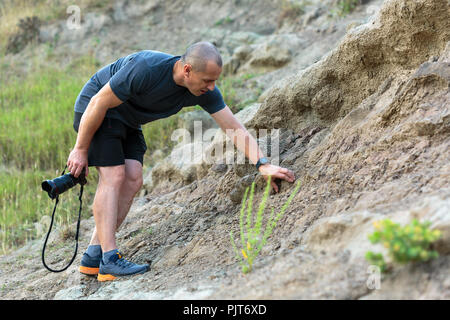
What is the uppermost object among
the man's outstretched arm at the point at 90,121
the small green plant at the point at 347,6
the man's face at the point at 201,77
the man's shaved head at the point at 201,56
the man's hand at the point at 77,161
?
the small green plant at the point at 347,6

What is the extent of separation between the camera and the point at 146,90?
10.4 ft

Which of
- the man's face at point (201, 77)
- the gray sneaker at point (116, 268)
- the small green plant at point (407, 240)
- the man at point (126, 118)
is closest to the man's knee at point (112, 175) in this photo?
the man at point (126, 118)

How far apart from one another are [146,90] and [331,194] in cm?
128

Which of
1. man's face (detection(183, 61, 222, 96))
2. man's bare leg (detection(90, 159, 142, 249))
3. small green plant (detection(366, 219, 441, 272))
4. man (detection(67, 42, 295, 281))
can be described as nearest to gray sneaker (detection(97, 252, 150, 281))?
man (detection(67, 42, 295, 281))

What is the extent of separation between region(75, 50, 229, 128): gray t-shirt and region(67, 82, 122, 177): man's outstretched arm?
6 centimetres

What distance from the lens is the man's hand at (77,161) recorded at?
10.7 ft

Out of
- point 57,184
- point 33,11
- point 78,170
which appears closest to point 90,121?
point 78,170

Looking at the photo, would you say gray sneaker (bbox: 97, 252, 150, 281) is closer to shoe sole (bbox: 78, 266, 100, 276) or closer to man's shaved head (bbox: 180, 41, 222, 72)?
shoe sole (bbox: 78, 266, 100, 276)

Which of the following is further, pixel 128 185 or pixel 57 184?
pixel 128 185

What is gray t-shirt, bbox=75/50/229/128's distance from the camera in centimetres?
309

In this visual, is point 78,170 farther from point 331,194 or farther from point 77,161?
point 331,194

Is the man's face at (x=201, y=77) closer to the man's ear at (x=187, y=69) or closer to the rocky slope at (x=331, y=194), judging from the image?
the man's ear at (x=187, y=69)

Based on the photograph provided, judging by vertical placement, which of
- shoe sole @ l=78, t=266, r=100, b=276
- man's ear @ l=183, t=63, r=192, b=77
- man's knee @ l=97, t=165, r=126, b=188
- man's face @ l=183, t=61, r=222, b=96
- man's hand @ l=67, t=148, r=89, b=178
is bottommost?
shoe sole @ l=78, t=266, r=100, b=276

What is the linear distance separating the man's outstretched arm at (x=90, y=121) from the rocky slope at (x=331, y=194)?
77 centimetres
